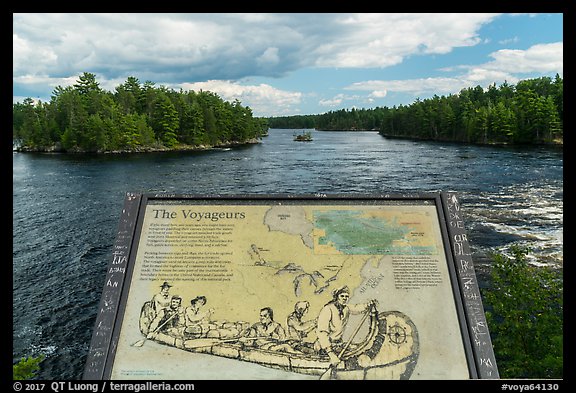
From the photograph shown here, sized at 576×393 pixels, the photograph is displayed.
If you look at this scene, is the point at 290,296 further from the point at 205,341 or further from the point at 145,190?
the point at 145,190

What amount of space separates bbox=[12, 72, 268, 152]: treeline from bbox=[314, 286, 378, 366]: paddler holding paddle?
5661 centimetres

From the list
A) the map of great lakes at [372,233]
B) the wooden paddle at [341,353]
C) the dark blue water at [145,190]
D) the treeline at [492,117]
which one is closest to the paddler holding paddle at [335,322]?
the wooden paddle at [341,353]

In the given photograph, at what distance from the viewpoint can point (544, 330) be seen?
6176 millimetres

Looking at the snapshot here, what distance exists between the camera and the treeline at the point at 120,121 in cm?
5769

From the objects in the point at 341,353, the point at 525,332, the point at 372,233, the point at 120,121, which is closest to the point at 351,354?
the point at 341,353

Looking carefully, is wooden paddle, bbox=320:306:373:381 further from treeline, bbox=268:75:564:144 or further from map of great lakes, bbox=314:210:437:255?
treeline, bbox=268:75:564:144

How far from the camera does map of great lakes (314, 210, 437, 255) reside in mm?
5148

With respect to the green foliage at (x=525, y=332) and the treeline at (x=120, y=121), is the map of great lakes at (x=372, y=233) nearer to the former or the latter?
the green foliage at (x=525, y=332)

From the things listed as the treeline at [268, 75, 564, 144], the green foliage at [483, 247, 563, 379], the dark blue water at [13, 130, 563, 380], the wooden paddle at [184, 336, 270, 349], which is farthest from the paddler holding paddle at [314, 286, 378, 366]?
the treeline at [268, 75, 564, 144]

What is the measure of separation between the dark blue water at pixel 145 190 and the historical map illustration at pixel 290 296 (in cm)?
389

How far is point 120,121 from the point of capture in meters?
58.7

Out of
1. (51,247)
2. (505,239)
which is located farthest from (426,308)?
(51,247)

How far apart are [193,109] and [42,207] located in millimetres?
45671

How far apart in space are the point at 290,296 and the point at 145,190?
25297 millimetres
